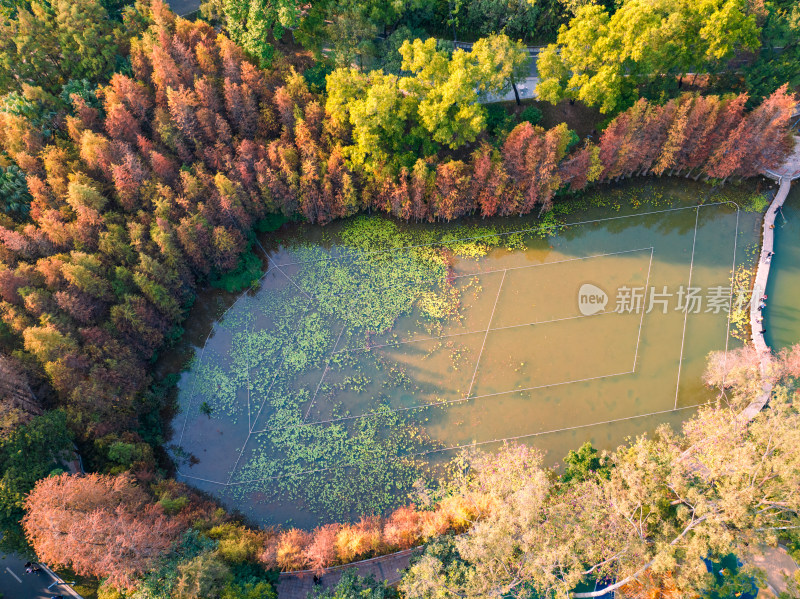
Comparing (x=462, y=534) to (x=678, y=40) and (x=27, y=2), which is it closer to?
(x=678, y=40)

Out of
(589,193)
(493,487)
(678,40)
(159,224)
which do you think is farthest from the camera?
(589,193)

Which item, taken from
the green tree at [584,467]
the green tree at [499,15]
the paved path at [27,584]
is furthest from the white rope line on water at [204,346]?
the green tree at [499,15]

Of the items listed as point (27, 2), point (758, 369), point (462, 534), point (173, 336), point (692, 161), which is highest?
point (27, 2)

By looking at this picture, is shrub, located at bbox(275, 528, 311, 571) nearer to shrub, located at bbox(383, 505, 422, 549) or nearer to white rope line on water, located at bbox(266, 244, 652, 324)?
shrub, located at bbox(383, 505, 422, 549)

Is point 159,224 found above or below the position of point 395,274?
above

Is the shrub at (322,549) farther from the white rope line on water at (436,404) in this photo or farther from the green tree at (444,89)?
the green tree at (444,89)

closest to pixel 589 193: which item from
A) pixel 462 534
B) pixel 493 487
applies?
pixel 493 487

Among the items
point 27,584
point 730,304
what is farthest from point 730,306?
point 27,584

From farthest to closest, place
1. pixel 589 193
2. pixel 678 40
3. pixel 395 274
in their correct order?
pixel 589 193, pixel 395 274, pixel 678 40

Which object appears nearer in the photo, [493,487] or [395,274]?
[493,487]
